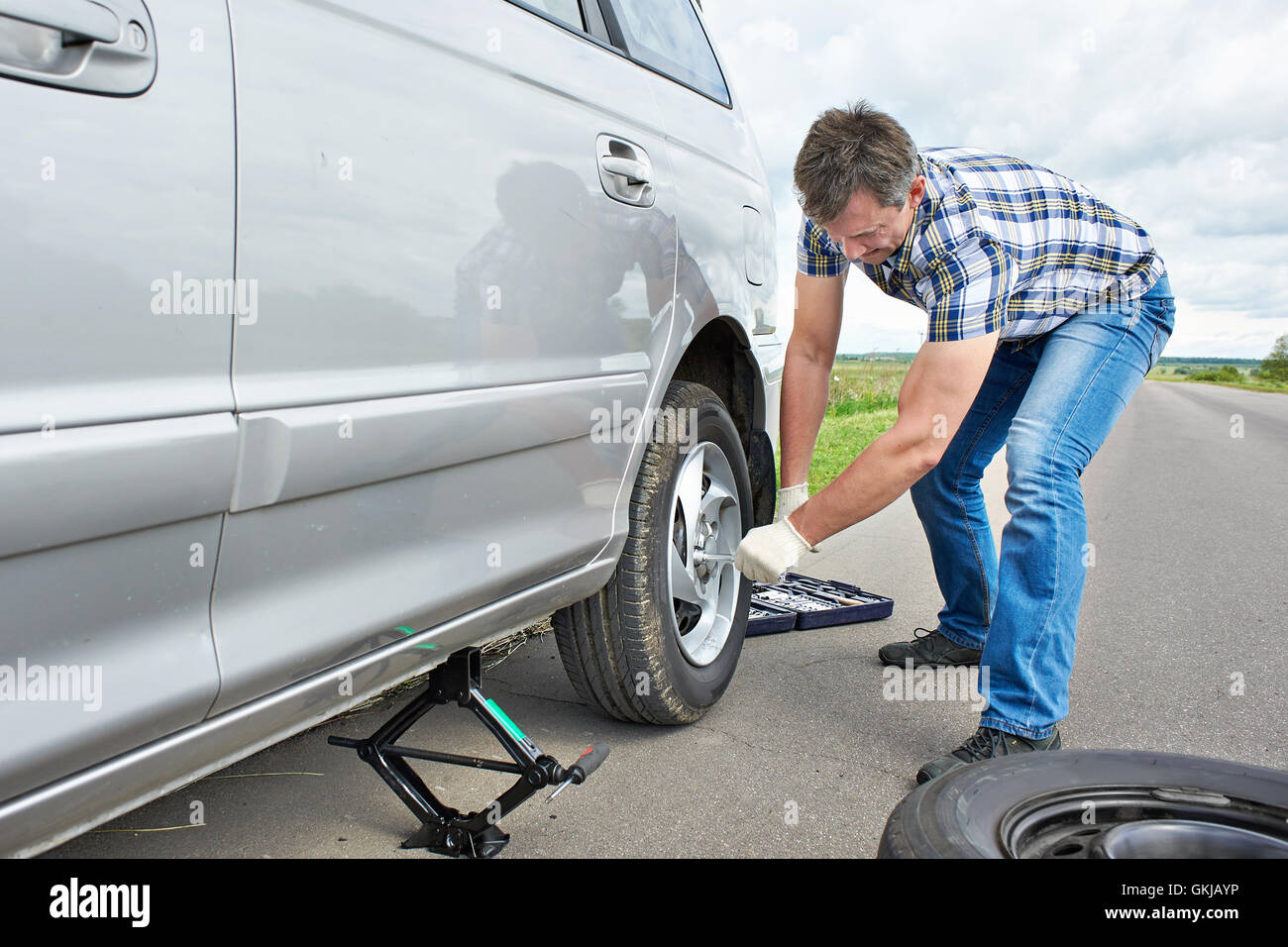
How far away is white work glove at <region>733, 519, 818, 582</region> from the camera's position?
7.91 ft

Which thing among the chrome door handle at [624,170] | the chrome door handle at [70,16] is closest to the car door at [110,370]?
the chrome door handle at [70,16]

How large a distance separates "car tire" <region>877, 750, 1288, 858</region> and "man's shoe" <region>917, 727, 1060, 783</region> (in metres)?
0.66

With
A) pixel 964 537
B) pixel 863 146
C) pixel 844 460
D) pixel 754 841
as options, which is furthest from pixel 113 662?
pixel 844 460

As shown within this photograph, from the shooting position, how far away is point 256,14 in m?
1.23

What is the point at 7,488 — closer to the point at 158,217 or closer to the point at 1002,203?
the point at 158,217

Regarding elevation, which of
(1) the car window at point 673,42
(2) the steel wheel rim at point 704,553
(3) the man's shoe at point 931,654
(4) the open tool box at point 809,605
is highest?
(1) the car window at point 673,42

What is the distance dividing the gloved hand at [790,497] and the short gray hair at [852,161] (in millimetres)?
847

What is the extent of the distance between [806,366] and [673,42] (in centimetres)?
98

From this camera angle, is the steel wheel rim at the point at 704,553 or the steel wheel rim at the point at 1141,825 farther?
the steel wheel rim at the point at 704,553

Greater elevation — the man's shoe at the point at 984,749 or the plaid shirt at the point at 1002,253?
the plaid shirt at the point at 1002,253

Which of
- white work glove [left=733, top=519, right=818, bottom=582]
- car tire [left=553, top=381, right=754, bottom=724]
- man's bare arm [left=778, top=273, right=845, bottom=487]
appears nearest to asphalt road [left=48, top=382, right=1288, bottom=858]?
car tire [left=553, top=381, right=754, bottom=724]

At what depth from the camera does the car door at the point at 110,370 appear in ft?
3.24

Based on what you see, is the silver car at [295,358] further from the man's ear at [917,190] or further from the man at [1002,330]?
the man's ear at [917,190]

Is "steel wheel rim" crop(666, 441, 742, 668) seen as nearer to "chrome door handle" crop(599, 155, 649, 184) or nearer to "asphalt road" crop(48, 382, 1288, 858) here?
"asphalt road" crop(48, 382, 1288, 858)
